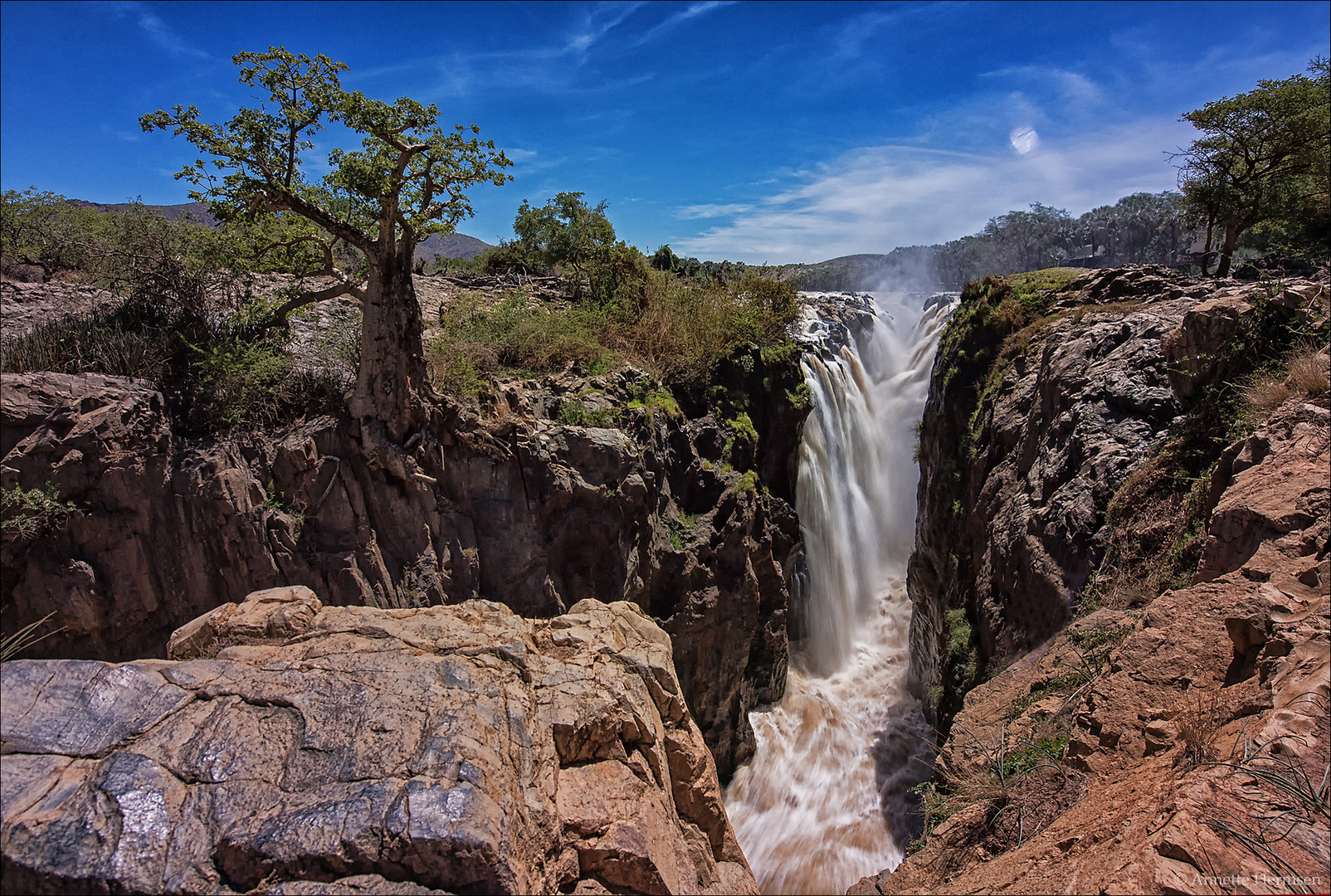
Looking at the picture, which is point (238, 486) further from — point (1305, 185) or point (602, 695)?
point (1305, 185)

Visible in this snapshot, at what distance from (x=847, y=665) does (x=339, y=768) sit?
1471cm

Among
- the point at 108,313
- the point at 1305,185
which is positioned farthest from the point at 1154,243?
the point at 108,313

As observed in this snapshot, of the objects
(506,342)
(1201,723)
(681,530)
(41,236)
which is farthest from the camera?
(681,530)

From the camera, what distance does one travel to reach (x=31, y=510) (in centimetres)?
564

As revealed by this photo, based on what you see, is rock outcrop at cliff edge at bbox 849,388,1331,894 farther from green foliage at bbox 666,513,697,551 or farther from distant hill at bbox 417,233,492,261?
distant hill at bbox 417,233,492,261

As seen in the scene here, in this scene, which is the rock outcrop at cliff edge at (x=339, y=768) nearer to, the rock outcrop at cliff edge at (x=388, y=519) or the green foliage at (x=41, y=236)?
the rock outcrop at cliff edge at (x=388, y=519)

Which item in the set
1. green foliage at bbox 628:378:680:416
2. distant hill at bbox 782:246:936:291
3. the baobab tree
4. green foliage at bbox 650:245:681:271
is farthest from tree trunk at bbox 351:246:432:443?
distant hill at bbox 782:246:936:291

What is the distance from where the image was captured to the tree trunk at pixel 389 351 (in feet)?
23.8

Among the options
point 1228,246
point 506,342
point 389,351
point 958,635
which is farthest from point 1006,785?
point 1228,246

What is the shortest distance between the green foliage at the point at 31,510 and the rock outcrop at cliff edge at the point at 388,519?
0.05m

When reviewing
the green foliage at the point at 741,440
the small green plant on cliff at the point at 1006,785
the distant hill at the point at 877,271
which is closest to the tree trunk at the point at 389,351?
the green foliage at the point at 741,440

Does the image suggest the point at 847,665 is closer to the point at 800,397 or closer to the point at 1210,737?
the point at 800,397

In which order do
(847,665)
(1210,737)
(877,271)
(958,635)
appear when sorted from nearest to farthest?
(1210,737) → (958,635) → (847,665) → (877,271)

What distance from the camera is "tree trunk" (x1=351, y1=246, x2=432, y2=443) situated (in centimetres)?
725
